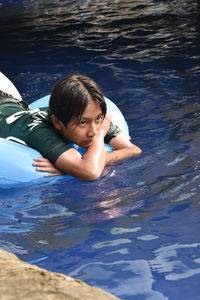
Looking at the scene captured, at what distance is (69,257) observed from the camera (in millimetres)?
2557

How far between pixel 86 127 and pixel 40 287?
1945 millimetres

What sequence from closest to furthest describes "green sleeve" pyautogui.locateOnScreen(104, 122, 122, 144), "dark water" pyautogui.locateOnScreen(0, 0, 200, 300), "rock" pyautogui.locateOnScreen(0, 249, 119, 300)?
"rock" pyautogui.locateOnScreen(0, 249, 119, 300), "dark water" pyautogui.locateOnScreen(0, 0, 200, 300), "green sleeve" pyautogui.locateOnScreen(104, 122, 122, 144)

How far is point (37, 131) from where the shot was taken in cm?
366

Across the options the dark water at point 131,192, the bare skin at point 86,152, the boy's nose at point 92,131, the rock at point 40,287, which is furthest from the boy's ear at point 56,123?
the rock at point 40,287

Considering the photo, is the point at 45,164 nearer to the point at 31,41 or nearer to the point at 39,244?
the point at 39,244

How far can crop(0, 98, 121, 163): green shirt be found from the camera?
358 cm

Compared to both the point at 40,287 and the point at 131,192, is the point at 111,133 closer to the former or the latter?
the point at 131,192

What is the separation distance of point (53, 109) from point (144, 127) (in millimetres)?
1135

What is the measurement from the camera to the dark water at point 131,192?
2441mm

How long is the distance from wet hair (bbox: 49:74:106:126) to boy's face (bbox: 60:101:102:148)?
A: 3cm

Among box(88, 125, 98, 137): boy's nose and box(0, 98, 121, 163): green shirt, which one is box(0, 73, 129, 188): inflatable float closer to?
box(0, 98, 121, 163): green shirt

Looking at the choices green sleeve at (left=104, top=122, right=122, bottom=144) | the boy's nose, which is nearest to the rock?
the boy's nose

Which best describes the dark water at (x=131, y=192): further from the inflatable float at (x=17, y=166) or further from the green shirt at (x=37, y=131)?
the green shirt at (x=37, y=131)

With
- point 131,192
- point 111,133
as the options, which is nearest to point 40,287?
point 131,192
